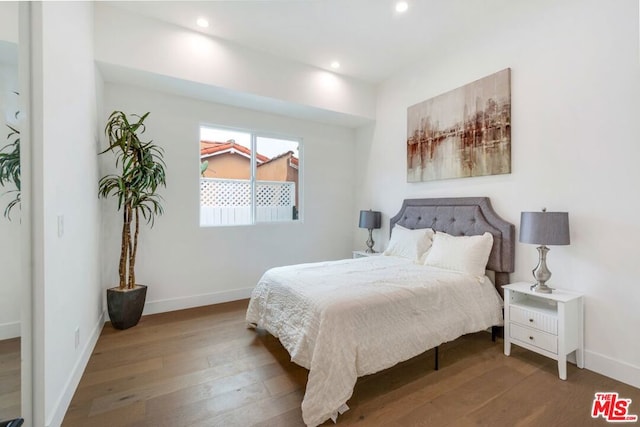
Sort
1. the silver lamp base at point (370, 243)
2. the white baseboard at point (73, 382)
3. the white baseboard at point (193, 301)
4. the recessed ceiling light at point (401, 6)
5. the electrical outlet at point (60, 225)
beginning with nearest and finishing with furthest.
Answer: the white baseboard at point (73, 382), the electrical outlet at point (60, 225), the recessed ceiling light at point (401, 6), the white baseboard at point (193, 301), the silver lamp base at point (370, 243)

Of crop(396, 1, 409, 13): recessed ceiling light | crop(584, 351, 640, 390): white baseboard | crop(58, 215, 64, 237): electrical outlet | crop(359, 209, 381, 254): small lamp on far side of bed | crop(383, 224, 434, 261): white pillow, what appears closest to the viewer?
crop(58, 215, 64, 237): electrical outlet

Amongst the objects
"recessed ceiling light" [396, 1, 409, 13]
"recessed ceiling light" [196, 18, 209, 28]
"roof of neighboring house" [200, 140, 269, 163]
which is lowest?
"roof of neighboring house" [200, 140, 269, 163]

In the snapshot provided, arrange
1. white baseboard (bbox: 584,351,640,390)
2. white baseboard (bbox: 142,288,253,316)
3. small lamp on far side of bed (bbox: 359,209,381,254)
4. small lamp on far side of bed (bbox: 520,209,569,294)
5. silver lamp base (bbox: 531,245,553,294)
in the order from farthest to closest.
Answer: small lamp on far side of bed (bbox: 359,209,381,254) → white baseboard (bbox: 142,288,253,316) → silver lamp base (bbox: 531,245,553,294) → small lamp on far side of bed (bbox: 520,209,569,294) → white baseboard (bbox: 584,351,640,390)

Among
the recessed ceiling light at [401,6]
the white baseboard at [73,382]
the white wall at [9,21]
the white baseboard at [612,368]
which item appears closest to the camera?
the white wall at [9,21]

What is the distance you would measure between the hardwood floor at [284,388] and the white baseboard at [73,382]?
0.04 metres

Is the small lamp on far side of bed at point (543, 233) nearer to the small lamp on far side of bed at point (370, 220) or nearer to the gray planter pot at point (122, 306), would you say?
the small lamp on far side of bed at point (370, 220)

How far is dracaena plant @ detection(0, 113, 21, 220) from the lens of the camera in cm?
128

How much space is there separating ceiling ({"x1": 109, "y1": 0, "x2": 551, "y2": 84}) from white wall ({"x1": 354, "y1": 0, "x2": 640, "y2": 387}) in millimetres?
262

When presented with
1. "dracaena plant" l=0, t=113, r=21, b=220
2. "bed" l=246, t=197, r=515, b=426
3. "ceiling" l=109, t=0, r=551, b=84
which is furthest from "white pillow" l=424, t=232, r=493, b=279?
"dracaena plant" l=0, t=113, r=21, b=220

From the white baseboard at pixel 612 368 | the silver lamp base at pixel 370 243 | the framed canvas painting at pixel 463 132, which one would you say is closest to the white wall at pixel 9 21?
the framed canvas painting at pixel 463 132

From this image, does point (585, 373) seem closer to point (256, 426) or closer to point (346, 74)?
point (256, 426)

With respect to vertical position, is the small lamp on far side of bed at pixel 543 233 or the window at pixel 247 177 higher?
the window at pixel 247 177

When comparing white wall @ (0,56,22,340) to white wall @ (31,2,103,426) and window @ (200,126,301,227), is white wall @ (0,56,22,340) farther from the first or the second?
window @ (200,126,301,227)

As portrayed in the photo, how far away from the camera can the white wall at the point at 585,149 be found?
1.92 m
